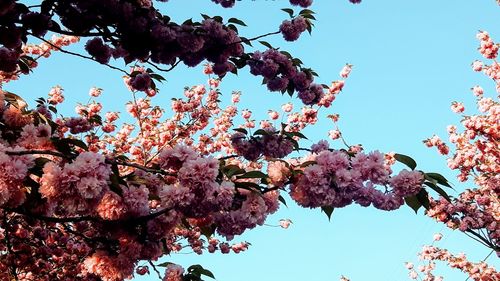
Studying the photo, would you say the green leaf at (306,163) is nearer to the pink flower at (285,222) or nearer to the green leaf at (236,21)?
the green leaf at (236,21)

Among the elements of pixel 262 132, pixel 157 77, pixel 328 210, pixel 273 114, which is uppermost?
pixel 273 114

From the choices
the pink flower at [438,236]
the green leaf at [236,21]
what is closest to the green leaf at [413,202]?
the green leaf at [236,21]

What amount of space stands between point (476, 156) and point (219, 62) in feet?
24.6

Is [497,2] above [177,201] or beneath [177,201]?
above

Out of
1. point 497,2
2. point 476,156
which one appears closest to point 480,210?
point 476,156

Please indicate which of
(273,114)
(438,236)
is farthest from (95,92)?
(438,236)

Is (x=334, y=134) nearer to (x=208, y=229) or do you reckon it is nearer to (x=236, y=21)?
(x=236, y=21)

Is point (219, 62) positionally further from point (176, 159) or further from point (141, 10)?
point (176, 159)

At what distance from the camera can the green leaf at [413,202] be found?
3.14 meters

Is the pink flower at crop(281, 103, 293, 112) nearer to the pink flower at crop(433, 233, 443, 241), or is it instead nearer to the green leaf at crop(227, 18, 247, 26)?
the pink flower at crop(433, 233, 443, 241)

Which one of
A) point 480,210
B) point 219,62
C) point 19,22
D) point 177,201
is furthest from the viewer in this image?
point 480,210

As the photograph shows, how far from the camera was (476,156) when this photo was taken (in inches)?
410

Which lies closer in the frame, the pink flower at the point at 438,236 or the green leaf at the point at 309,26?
the green leaf at the point at 309,26

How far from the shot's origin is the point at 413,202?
124 inches
